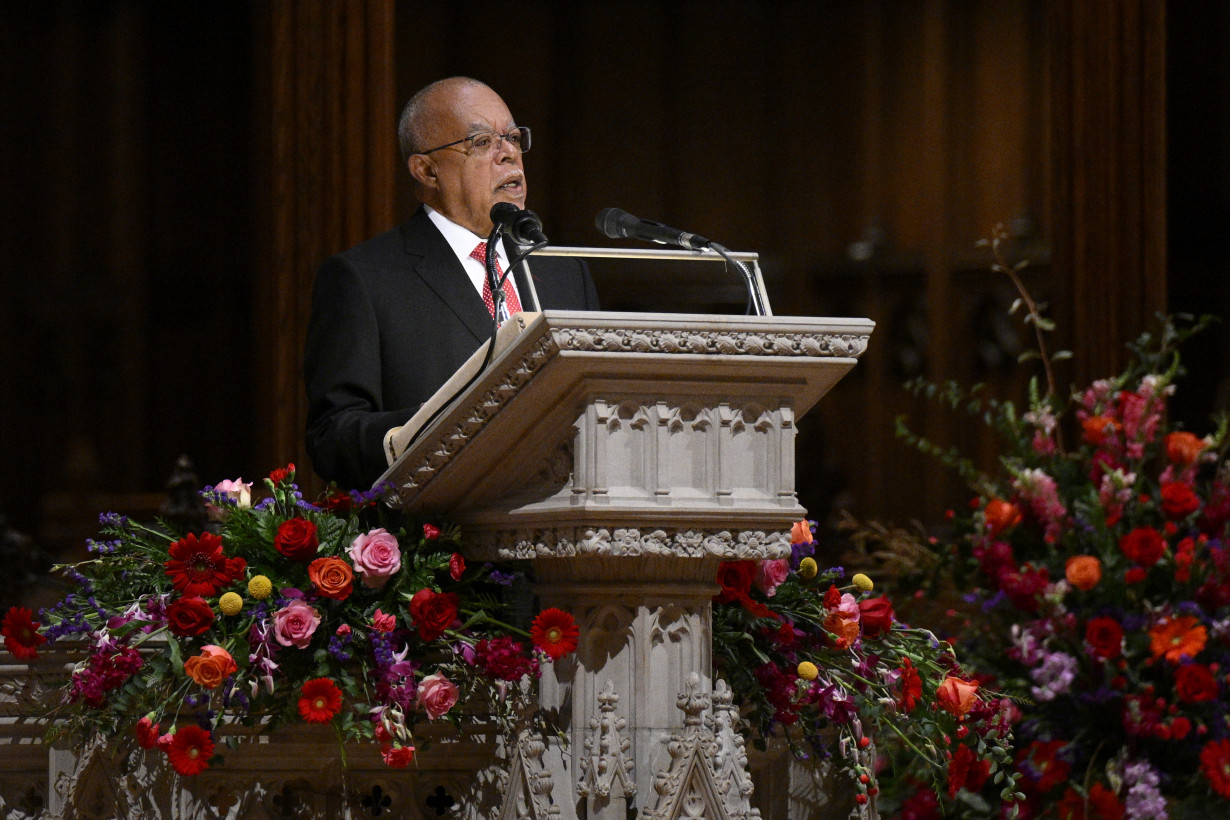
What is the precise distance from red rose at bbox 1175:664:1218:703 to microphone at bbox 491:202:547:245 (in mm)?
1800

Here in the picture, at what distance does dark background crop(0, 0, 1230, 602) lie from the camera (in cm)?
591

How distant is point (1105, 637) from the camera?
355 centimetres

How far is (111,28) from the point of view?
636 cm

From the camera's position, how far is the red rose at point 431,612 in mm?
2229

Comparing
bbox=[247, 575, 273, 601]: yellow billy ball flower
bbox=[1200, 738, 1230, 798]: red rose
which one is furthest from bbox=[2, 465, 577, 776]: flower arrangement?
bbox=[1200, 738, 1230, 798]: red rose

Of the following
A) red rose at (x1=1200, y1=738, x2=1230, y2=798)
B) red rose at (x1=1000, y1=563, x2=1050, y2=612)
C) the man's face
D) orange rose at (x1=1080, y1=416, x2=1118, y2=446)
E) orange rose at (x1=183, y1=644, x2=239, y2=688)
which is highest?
the man's face

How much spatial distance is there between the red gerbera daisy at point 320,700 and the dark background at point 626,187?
10.7ft

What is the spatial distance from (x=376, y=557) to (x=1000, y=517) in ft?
6.05

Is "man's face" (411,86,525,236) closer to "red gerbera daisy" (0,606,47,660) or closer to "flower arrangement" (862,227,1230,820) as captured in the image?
"red gerbera daisy" (0,606,47,660)

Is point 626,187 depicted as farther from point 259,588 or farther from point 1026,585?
point 259,588

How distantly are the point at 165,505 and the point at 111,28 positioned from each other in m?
2.28

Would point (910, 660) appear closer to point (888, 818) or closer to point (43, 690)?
point (43, 690)

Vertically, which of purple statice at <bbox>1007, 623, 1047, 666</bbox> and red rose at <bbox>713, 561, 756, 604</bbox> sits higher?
red rose at <bbox>713, 561, 756, 604</bbox>

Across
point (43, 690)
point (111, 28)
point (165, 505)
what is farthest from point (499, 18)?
point (43, 690)
